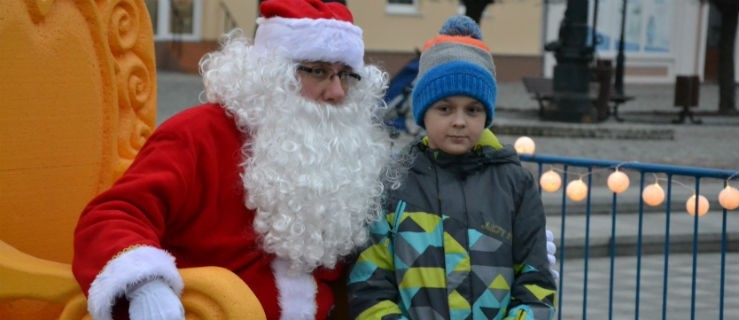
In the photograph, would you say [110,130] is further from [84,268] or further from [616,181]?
[616,181]

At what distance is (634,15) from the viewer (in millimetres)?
30750

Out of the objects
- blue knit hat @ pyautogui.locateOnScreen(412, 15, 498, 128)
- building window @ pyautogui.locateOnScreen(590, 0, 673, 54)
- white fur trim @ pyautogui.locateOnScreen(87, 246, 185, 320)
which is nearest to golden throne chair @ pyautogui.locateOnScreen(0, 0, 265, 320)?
white fur trim @ pyautogui.locateOnScreen(87, 246, 185, 320)

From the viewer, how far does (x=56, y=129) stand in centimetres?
Answer: 351

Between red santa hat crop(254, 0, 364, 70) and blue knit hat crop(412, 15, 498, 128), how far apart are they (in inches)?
8.0

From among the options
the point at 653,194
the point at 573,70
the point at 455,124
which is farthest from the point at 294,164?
the point at 573,70

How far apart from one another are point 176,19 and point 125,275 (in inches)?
936

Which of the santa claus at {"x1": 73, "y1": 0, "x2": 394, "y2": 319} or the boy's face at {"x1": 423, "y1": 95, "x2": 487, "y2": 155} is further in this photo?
the boy's face at {"x1": 423, "y1": 95, "x2": 487, "y2": 155}

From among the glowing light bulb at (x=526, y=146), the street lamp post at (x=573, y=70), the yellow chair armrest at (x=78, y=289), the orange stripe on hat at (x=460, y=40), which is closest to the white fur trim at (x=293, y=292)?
the yellow chair armrest at (x=78, y=289)

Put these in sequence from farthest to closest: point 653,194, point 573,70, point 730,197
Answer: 1. point 573,70
2. point 653,194
3. point 730,197

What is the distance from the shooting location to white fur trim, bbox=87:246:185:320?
2.82 metres

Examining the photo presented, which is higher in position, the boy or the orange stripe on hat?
the orange stripe on hat

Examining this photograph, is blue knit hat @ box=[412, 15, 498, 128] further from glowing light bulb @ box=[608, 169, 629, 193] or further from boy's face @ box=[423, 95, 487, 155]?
glowing light bulb @ box=[608, 169, 629, 193]

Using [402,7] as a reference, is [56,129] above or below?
above

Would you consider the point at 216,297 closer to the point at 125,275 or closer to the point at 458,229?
the point at 125,275
